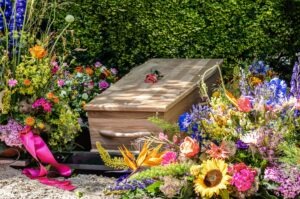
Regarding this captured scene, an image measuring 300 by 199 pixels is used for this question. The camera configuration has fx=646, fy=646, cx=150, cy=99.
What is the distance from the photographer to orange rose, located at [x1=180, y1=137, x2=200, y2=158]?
2846mm

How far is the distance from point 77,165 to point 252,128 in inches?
63.8

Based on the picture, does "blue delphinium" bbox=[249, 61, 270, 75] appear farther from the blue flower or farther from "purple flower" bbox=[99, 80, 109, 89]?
the blue flower

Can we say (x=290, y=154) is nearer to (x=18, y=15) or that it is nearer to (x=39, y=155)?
(x=39, y=155)

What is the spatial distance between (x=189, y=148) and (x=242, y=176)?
29 centimetres

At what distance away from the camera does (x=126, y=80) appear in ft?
16.3

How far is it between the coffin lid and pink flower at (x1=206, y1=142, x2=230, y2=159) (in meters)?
1.09

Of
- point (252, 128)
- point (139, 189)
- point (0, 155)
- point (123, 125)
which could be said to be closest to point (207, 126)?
point (252, 128)

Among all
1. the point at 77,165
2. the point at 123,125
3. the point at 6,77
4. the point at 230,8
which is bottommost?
the point at 77,165

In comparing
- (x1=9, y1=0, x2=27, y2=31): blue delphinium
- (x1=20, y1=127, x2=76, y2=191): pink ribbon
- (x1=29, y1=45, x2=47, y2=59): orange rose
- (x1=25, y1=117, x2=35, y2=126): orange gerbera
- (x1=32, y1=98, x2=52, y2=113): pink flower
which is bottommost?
(x1=20, y1=127, x2=76, y2=191): pink ribbon

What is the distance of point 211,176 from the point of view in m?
2.71

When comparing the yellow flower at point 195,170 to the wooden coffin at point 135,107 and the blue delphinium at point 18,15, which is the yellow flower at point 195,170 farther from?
the blue delphinium at point 18,15

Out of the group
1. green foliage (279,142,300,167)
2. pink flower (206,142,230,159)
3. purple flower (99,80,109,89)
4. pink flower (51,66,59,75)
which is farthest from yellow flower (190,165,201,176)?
purple flower (99,80,109,89)

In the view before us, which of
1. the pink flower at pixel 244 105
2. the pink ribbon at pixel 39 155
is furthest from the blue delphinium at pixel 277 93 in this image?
the pink ribbon at pixel 39 155

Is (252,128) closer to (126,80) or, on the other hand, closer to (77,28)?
(126,80)
